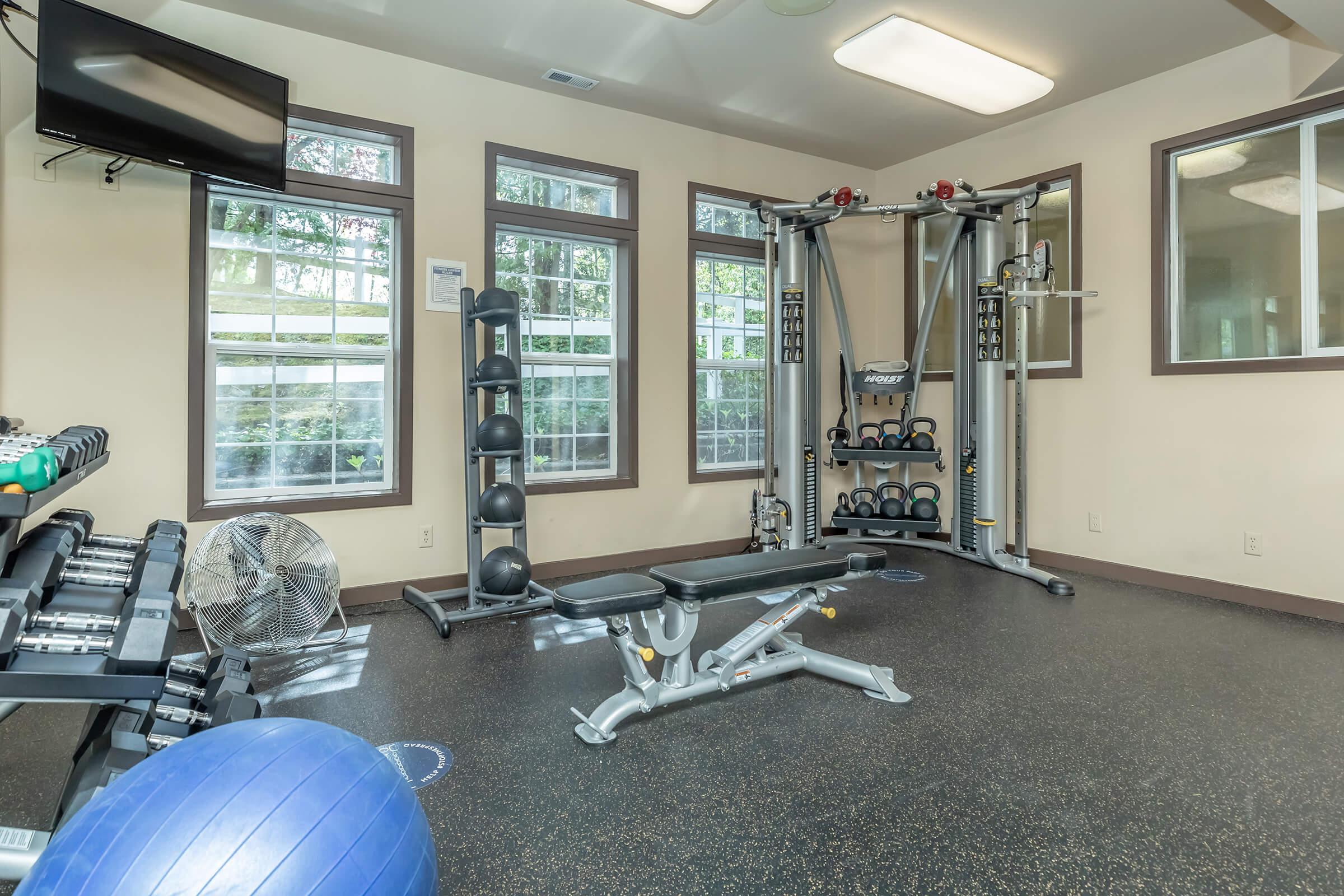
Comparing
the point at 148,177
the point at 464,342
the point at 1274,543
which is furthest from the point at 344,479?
the point at 1274,543

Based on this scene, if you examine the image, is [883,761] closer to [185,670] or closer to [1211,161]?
[185,670]

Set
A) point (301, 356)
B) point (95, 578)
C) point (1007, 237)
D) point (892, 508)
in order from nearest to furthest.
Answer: point (95, 578)
point (301, 356)
point (892, 508)
point (1007, 237)

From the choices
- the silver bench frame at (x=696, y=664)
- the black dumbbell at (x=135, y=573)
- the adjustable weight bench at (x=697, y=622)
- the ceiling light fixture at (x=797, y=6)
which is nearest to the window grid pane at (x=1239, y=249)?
the ceiling light fixture at (x=797, y=6)

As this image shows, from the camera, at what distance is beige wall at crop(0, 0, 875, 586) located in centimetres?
291

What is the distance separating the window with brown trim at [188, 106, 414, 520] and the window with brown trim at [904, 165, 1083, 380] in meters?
3.64

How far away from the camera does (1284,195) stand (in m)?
3.50

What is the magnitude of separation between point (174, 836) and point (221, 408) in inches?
118

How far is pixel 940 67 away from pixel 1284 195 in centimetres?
185

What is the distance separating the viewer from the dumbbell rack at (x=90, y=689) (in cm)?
132

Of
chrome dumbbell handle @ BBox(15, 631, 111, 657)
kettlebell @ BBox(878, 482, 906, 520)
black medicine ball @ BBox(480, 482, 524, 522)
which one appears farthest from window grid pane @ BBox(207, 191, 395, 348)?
kettlebell @ BBox(878, 482, 906, 520)

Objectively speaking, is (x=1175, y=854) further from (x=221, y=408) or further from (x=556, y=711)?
(x=221, y=408)

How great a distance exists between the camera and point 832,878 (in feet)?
4.83

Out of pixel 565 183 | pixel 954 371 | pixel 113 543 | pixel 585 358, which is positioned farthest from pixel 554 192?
pixel 113 543

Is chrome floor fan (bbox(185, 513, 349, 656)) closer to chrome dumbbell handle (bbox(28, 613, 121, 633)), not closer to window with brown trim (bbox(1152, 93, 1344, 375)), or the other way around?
chrome dumbbell handle (bbox(28, 613, 121, 633))
